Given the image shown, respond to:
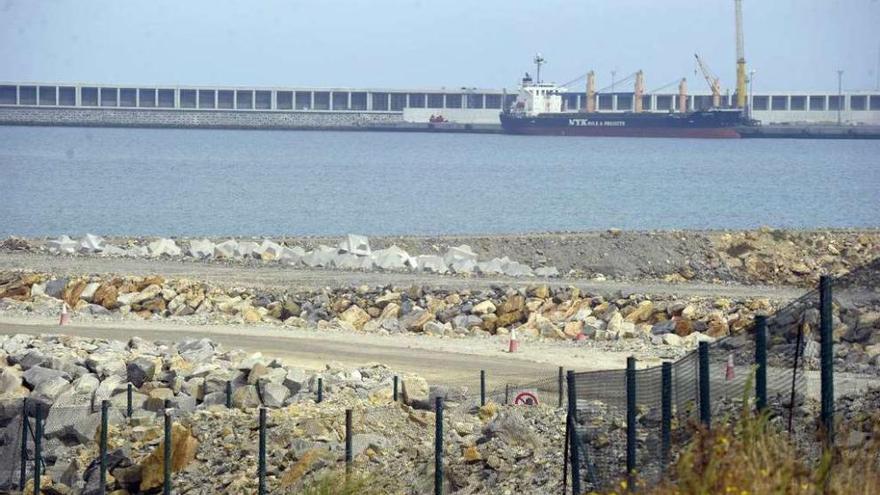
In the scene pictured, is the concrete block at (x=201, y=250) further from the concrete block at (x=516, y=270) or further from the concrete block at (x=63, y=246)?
the concrete block at (x=516, y=270)

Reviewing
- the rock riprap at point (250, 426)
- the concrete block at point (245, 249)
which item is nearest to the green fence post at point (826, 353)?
the rock riprap at point (250, 426)

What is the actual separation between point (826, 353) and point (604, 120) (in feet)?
501

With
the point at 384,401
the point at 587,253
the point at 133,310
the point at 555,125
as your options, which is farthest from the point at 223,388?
the point at 555,125

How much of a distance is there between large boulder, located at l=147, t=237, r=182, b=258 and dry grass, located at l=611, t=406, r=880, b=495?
106 ft

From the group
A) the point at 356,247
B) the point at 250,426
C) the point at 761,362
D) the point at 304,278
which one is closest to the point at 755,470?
the point at 761,362

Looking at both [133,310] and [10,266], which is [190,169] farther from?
[133,310]

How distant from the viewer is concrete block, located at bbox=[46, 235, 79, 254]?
40625mm

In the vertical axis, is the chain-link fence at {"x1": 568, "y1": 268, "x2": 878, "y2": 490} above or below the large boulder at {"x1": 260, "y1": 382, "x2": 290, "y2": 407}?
above

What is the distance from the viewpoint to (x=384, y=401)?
656 inches

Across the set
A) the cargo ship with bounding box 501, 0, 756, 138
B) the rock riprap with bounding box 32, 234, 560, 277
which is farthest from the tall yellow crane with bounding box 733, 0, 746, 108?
the rock riprap with bounding box 32, 234, 560, 277

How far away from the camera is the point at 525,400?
52.9ft

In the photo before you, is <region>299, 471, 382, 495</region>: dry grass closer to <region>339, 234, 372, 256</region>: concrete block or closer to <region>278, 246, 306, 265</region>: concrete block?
<region>278, 246, 306, 265</region>: concrete block

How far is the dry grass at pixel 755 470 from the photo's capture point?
761cm

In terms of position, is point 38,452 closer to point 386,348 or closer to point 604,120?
point 386,348
